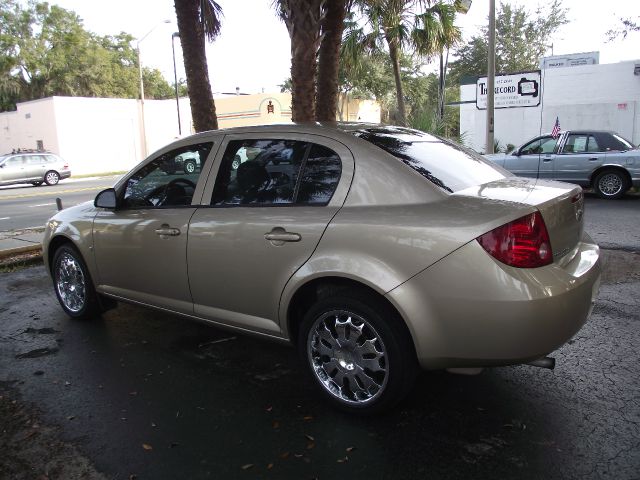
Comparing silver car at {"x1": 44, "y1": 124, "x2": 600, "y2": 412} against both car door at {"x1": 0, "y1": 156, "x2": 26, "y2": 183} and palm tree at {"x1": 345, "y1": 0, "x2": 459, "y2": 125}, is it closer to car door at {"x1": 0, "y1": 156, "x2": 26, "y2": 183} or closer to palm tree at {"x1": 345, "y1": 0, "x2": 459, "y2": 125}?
palm tree at {"x1": 345, "y1": 0, "x2": 459, "y2": 125}

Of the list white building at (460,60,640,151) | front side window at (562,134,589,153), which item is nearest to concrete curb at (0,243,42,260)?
front side window at (562,134,589,153)

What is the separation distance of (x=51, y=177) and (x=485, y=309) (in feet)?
86.9

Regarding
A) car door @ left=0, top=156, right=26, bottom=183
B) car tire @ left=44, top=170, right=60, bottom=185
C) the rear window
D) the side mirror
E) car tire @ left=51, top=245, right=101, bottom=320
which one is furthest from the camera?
car tire @ left=44, top=170, right=60, bottom=185

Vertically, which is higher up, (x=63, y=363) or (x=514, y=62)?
(x=514, y=62)

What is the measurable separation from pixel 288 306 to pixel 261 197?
0.74 m

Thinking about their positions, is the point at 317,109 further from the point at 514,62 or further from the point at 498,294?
the point at 514,62

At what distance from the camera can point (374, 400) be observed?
307 centimetres

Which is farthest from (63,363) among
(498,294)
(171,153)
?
(498,294)

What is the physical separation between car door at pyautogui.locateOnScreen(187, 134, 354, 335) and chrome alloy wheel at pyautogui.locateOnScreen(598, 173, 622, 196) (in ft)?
35.8

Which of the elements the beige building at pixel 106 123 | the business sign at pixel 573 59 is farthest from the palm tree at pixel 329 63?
the beige building at pixel 106 123

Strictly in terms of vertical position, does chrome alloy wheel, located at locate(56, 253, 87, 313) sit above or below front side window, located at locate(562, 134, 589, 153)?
below

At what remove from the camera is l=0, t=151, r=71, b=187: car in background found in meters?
24.0

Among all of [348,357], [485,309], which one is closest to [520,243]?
[485,309]

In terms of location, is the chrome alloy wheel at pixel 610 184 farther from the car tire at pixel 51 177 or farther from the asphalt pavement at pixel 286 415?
the car tire at pixel 51 177
